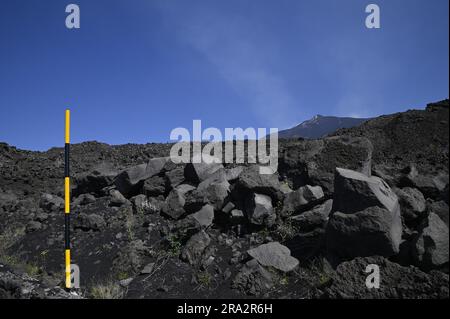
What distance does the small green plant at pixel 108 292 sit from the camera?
15.7 feet

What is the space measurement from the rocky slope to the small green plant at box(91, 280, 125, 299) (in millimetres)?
18

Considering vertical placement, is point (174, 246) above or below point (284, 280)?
above

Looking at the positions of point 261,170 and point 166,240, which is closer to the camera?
point 166,240

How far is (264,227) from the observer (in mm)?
6020

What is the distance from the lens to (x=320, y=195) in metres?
6.04

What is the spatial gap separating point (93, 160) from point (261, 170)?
39.2ft

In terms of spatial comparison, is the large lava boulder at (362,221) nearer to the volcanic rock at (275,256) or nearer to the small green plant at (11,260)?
the volcanic rock at (275,256)

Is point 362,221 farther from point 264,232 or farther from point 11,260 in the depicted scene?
point 11,260

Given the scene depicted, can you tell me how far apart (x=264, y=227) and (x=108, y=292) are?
2685 millimetres

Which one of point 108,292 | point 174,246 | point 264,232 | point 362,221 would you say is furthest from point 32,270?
point 362,221

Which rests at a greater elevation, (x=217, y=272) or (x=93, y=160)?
(x=93, y=160)
